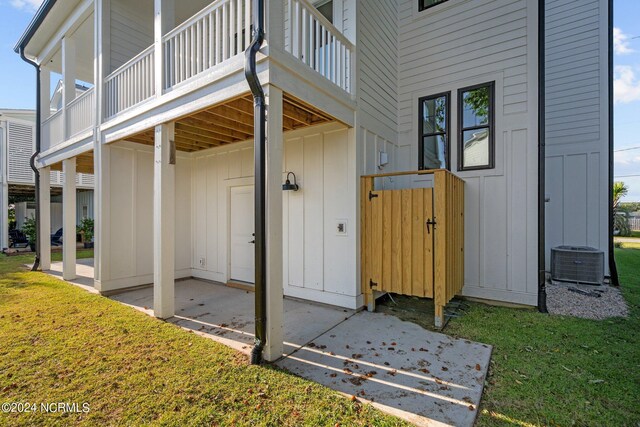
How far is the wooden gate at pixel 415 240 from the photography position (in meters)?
3.88

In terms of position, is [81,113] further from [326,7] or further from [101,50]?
[326,7]

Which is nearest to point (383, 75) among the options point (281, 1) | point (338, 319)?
point (281, 1)

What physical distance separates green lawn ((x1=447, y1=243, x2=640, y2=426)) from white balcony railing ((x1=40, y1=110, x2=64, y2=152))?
9.55 meters

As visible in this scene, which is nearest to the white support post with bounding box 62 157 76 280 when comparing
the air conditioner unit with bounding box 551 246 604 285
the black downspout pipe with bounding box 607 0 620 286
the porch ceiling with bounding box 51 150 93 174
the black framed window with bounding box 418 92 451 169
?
the porch ceiling with bounding box 51 150 93 174

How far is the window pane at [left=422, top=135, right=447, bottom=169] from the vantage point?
5.45 m

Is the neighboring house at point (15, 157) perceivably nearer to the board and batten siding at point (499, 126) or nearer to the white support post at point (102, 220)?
the white support post at point (102, 220)

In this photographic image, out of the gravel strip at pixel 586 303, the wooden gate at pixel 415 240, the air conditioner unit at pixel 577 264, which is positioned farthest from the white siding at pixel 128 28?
the air conditioner unit at pixel 577 264

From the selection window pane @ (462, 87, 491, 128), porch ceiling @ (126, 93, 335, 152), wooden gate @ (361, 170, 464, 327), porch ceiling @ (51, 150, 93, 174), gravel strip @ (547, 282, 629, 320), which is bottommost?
gravel strip @ (547, 282, 629, 320)

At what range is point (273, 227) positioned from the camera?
3.01m

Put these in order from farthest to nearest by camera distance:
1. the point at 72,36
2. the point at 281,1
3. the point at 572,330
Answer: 1. the point at 72,36
2. the point at 572,330
3. the point at 281,1

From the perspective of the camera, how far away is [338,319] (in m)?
4.18

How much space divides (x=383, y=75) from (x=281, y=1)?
279 centimetres

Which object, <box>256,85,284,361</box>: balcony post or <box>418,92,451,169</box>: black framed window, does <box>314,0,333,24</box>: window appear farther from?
<box>256,85,284,361</box>: balcony post

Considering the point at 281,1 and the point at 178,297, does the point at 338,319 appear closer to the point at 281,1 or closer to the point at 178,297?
the point at 178,297
